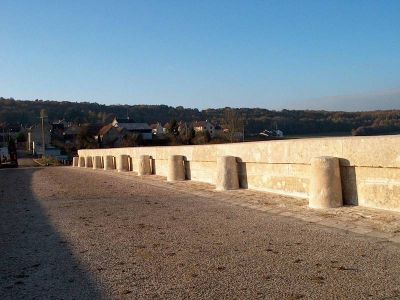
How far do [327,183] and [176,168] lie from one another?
8.02 metres

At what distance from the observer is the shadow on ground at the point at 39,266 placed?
14.3 ft

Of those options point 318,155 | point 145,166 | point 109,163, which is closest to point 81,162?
point 109,163

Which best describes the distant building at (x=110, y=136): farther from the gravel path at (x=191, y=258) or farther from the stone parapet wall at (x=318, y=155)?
the gravel path at (x=191, y=258)

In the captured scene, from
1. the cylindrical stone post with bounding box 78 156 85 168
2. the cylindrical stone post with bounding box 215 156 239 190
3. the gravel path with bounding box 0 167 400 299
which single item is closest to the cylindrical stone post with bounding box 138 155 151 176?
the cylindrical stone post with bounding box 215 156 239 190

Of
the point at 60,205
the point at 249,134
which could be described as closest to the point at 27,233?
the point at 60,205

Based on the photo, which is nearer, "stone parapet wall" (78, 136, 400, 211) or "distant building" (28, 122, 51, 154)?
"stone parapet wall" (78, 136, 400, 211)

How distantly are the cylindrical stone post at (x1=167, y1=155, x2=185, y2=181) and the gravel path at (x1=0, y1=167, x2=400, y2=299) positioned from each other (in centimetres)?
657

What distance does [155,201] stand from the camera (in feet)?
35.3

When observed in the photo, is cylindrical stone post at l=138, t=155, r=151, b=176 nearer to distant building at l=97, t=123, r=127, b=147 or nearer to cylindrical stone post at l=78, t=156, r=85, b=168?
cylindrical stone post at l=78, t=156, r=85, b=168

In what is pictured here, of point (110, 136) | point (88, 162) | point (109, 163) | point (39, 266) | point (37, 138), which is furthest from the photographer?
point (37, 138)

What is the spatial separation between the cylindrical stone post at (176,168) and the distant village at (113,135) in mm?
27369

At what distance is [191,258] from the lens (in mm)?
5355

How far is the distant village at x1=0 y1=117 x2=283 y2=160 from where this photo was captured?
187ft

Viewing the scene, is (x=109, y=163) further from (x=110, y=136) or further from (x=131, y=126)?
(x=131, y=126)
